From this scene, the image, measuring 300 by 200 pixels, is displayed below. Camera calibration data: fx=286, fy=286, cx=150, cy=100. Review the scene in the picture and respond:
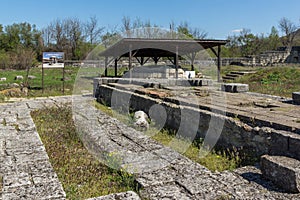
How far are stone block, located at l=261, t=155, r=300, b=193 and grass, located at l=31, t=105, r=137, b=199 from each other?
1477 millimetres

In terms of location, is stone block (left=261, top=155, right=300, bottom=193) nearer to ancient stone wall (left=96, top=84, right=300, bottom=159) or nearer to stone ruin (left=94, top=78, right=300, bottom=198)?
stone ruin (left=94, top=78, right=300, bottom=198)

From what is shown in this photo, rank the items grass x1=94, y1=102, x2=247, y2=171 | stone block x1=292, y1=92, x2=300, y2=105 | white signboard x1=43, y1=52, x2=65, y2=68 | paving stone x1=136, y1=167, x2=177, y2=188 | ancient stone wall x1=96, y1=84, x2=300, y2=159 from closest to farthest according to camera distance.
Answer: paving stone x1=136, y1=167, x2=177, y2=188 < ancient stone wall x1=96, y1=84, x2=300, y2=159 < grass x1=94, y1=102, x2=247, y2=171 < stone block x1=292, y1=92, x2=300, y2=105 < white signboard x1=43, y1=52, x2=65, y2=68

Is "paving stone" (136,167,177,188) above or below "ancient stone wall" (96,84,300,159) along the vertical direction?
below

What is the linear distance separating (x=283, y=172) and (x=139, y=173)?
1.57 metres

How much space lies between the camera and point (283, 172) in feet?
9.64

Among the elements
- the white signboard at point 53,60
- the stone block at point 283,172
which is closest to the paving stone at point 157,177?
the stone block at point 283,172

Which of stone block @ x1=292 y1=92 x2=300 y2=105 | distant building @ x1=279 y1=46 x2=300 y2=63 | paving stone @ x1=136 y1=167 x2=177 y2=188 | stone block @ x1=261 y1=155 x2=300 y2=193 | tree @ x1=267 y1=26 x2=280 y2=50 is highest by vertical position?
tree @ x1=267 y1=26 x2=280 y2=50

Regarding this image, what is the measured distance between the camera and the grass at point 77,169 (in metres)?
3.32

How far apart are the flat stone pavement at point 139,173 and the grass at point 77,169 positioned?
0.14m

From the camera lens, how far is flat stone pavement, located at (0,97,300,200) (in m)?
2.90

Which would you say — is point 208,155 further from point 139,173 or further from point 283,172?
point 283,172

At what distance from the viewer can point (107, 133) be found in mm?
5523

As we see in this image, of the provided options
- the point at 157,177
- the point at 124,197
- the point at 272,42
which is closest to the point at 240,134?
the point at 157,177

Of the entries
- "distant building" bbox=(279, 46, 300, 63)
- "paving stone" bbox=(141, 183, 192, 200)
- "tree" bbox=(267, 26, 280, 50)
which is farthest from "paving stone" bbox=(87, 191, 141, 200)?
"tree" bbox=(267, 26, 280, 50)
